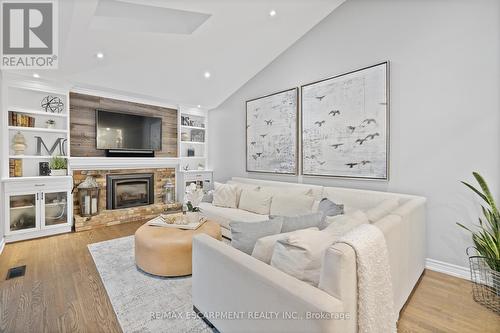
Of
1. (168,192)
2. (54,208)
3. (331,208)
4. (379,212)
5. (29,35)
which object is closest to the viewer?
(379,212)

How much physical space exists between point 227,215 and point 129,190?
254 centimetres

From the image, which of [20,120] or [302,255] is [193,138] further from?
[302,255]

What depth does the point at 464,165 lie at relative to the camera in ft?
8.21

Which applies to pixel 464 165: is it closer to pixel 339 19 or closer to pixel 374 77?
pixel 374 77

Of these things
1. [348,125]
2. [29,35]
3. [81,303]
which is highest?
[29,35]

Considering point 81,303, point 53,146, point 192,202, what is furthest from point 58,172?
point 81,303

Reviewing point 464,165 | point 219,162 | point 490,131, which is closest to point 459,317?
point 464,165

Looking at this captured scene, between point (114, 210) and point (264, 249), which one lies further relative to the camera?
point (114, 210)

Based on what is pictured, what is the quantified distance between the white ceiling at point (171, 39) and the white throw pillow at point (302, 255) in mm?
3010

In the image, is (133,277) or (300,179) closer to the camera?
(133,277)

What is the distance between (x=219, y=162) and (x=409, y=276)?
438cm

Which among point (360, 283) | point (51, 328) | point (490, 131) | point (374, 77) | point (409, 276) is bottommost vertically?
point (51, 328)

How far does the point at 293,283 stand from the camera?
1139mm

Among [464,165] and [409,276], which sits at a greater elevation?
[464,165]
